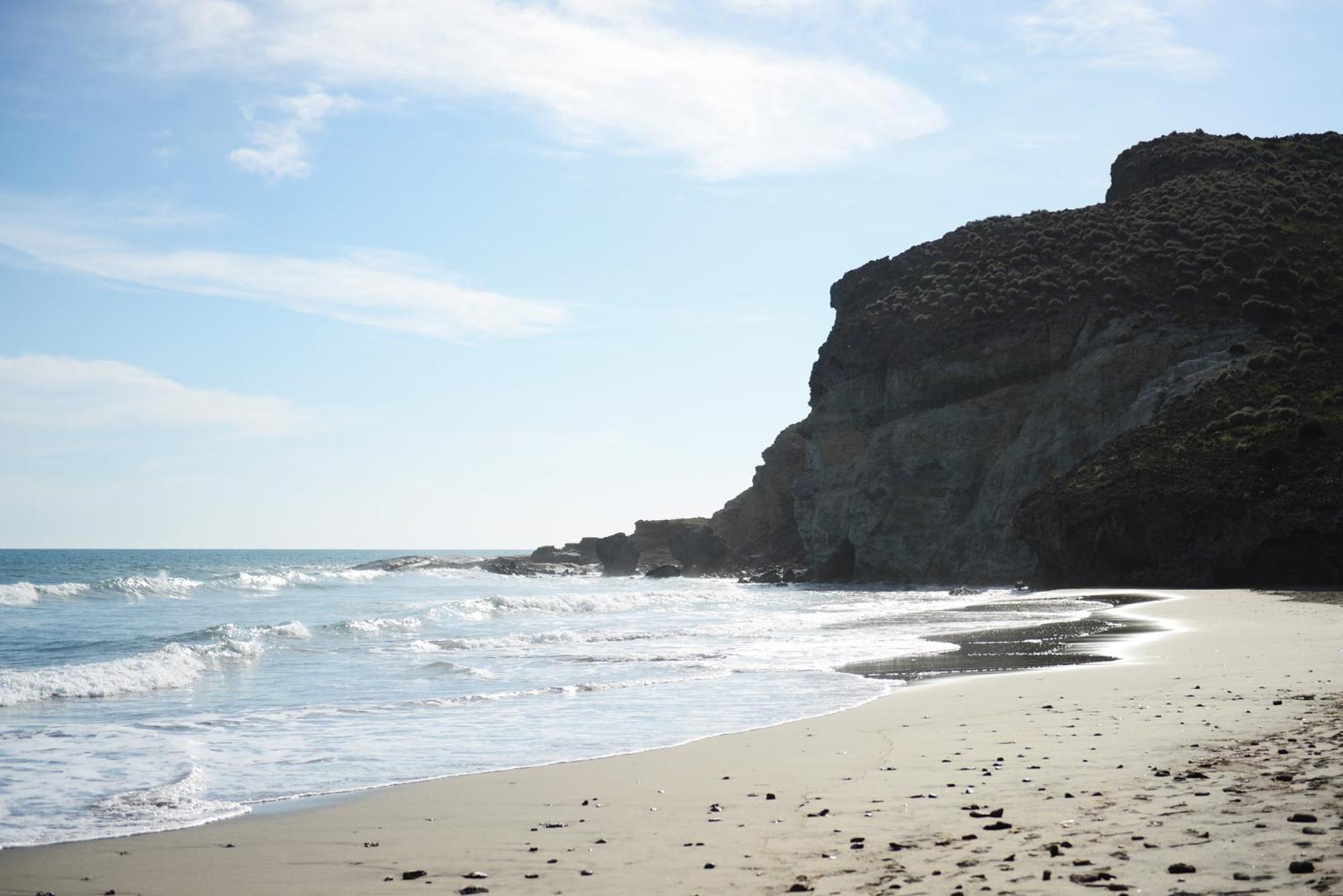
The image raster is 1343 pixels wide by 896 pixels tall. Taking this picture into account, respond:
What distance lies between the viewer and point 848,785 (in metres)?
7.64

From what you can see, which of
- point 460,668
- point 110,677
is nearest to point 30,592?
point 110,677

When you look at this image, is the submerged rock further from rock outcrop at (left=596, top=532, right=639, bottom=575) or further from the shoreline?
the shoreline

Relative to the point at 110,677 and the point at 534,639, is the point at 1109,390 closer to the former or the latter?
the point at 534,639

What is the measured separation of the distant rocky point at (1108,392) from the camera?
3547 centimetres

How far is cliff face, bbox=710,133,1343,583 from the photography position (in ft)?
117

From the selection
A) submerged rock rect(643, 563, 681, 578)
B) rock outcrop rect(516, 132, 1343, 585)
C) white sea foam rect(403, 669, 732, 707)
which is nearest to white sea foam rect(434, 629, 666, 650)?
white sea foam rect(403, 669, 732, 707)

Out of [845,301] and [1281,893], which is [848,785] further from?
[845,301]

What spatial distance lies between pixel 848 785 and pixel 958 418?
4815 cm

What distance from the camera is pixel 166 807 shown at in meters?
8.29

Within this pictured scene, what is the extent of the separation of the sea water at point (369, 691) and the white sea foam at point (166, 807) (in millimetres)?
26

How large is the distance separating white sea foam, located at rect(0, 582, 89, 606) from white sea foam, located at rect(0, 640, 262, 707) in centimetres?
2849

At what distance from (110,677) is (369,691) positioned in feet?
14.6

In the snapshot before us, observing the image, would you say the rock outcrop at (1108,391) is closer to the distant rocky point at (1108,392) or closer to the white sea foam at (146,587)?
the distant rocky point at (1108,392)

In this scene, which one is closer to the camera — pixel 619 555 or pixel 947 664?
pixel 947 664
